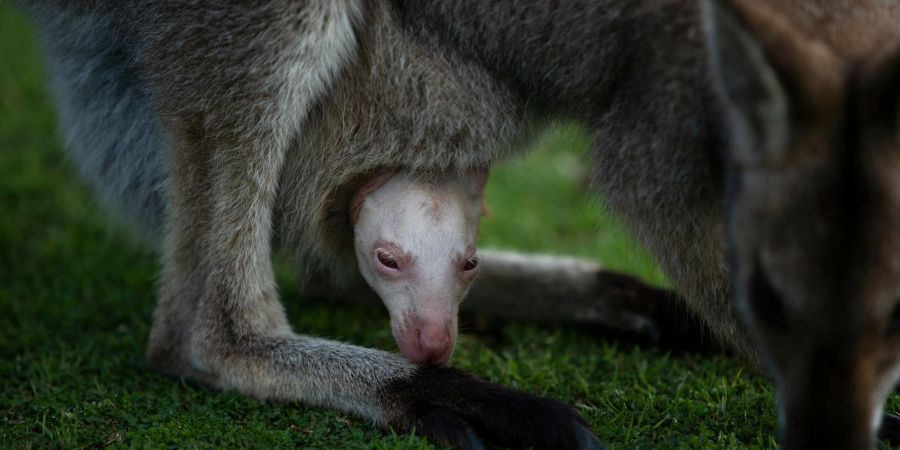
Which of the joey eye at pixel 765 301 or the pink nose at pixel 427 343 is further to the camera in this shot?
the pink nose at pixel 427 343

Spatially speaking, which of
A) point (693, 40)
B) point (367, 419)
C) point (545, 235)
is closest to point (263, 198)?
point (367, 419)

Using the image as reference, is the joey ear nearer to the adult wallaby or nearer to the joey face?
the adult wallaby

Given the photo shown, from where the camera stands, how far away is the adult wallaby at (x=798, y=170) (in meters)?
2.20

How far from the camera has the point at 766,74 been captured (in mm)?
2234

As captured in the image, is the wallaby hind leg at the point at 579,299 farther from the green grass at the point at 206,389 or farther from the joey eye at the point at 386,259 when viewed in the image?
the joey eye at the point at 386,259

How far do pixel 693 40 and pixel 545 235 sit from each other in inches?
97.5

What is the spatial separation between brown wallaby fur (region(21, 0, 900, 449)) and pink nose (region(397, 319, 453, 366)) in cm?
5

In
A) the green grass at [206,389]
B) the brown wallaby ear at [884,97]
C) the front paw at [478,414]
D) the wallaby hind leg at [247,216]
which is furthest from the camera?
the wallaby hind leg at [247,216]

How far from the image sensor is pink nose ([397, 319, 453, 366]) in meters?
3.12

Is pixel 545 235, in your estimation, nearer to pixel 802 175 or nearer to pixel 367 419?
pixel 367 419

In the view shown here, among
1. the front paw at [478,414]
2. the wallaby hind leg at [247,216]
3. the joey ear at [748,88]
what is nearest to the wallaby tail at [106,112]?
the wallaby hind leg at [247,216]

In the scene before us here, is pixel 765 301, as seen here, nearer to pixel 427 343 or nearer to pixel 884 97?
pixel 884 97

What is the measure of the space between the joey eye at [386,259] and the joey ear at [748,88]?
1169mm

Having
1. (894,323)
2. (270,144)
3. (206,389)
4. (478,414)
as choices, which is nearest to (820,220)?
(894,323)
